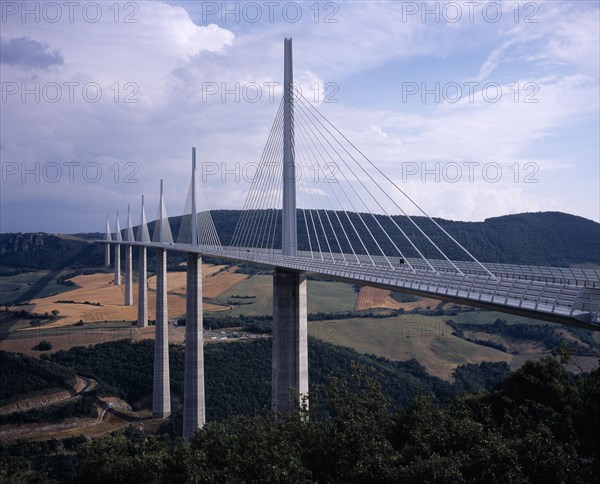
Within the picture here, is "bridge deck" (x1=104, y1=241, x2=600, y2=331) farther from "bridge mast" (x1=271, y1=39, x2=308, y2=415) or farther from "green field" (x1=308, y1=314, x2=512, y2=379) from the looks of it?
"green field" (x1=308, y1=314, x2=512, y2=379)

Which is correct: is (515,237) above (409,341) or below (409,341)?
above

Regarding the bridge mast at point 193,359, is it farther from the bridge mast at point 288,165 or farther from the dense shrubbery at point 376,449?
the dense shrubbery at point 376,449

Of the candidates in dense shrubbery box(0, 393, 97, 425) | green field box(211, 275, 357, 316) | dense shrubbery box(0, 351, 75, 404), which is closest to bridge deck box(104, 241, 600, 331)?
dense shrubbery box(0, 393, 97, 425)

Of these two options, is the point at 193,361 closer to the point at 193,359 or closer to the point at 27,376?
the point at 193,359

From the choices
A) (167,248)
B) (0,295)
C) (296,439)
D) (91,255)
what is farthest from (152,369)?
(91,255)

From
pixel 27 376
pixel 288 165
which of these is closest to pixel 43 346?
pixel 27 376

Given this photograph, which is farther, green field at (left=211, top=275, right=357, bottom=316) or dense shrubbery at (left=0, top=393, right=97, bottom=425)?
green field at (left=211, top=275, right=357, bottom=316)
